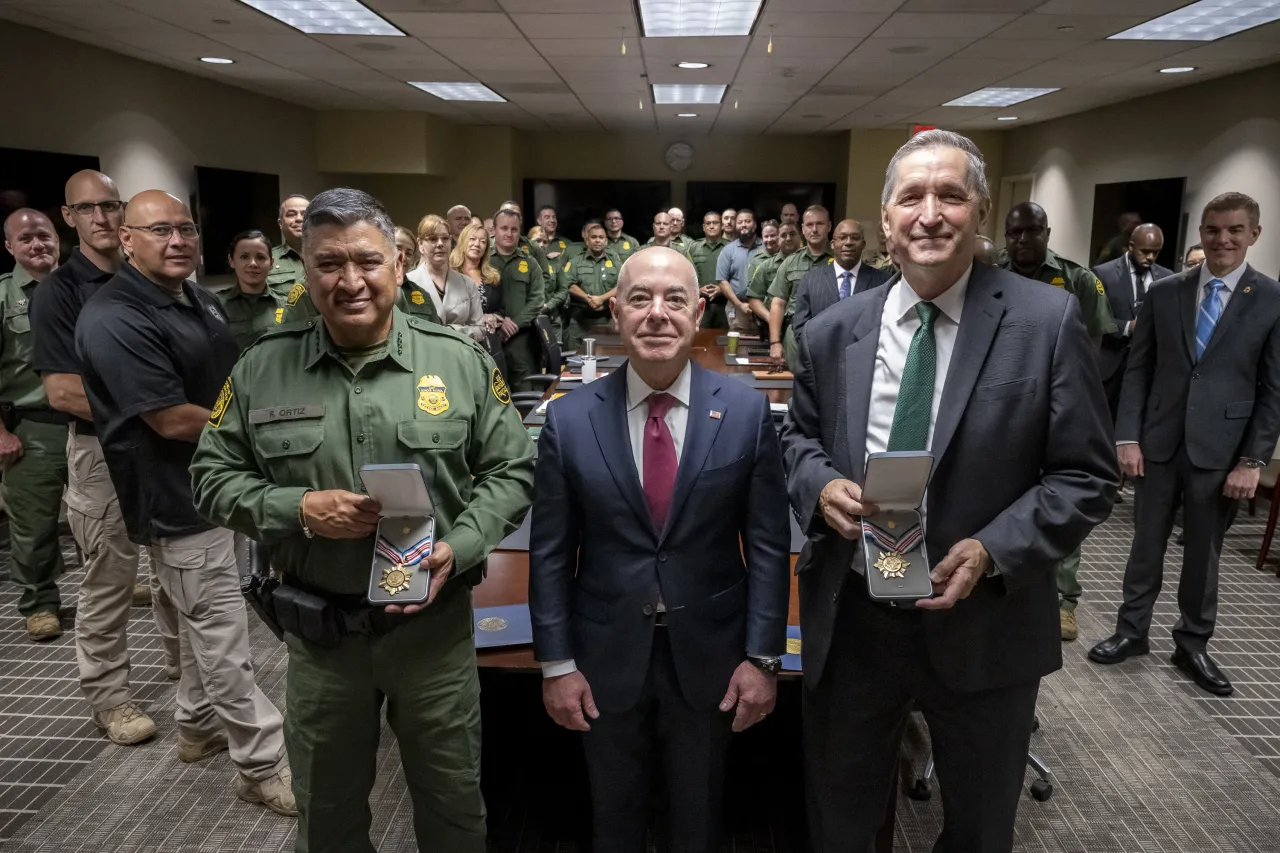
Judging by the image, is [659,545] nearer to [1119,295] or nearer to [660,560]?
[660,560]

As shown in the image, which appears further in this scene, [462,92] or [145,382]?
[462,92]

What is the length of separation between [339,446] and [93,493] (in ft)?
6.48

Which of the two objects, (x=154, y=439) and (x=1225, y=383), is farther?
(x=1225, y=383)

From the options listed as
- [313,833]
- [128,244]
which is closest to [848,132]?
[128,244]

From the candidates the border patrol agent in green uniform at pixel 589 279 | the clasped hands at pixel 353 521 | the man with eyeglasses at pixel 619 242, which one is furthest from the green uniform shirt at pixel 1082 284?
the man with eyeglasses at pixel 619 242

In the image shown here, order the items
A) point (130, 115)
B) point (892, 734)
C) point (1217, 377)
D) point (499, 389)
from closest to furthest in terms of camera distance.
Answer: point (892, 734), point (499, 389), point (1217, 377), point (130, 115)

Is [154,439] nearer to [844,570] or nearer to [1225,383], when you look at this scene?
[844,570]

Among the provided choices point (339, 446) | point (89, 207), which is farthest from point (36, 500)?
point (339, 446)

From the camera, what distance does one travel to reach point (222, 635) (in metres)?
2.72

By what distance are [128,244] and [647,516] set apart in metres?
1.98

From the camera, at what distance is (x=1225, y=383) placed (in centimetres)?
356

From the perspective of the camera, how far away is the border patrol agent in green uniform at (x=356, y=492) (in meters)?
1.87

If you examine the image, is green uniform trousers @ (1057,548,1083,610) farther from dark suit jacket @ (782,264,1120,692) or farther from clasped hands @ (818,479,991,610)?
clasped hands @ (818,479,991,610)

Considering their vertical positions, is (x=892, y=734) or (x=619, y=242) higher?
(x=619, y=242)
